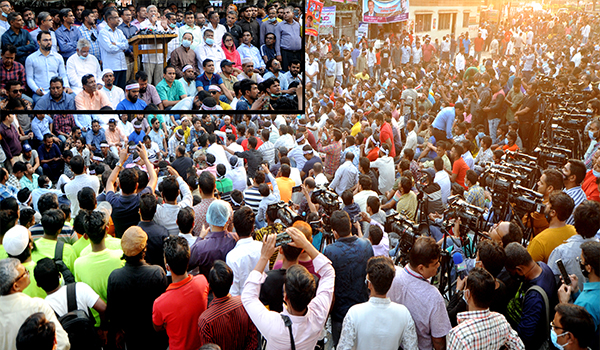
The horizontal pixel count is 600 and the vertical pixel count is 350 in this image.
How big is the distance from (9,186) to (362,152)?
5029 mm

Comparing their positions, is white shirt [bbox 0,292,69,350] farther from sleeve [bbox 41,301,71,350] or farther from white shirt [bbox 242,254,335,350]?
white shirt [bbox 242,254,335,350]

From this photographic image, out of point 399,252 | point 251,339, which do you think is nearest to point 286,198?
point 399,252

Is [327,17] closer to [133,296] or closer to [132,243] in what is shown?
[132,243]

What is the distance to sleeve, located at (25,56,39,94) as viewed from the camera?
6.55 metres

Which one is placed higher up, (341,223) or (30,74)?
(30,74)

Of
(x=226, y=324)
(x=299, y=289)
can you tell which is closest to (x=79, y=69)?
(x=226, y=324)

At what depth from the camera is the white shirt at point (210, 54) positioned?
683cm

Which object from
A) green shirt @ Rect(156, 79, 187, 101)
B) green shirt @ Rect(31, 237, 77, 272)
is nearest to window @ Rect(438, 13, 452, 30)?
green shirt @ Rect(156, 79, 187, 101)

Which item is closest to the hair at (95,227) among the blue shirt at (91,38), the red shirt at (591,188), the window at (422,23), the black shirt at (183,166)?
the black shirt at (183,166)

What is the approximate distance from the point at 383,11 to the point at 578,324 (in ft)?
54.6

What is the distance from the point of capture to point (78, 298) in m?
2.96

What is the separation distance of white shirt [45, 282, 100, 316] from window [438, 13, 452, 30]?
75.0 feet

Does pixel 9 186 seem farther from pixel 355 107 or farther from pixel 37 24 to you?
pixel 355 107

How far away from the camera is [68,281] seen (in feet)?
10.1
